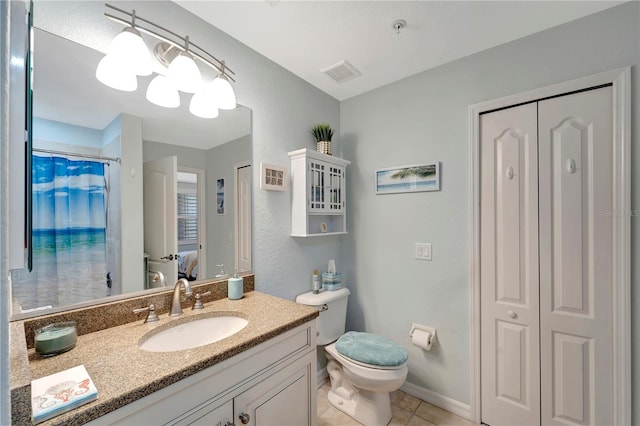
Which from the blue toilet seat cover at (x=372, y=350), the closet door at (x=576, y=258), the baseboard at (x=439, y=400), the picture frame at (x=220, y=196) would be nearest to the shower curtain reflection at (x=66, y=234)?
the picture frame at (x=220, y=196)

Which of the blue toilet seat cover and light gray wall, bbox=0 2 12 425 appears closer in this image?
light gray wall, bbox=0 2 12 425

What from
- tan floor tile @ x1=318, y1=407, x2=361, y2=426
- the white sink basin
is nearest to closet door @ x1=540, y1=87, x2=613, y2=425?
tan floor tile @ x1=318, y1=407, x2=361, y2=426

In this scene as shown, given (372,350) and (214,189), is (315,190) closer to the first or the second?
(214,189)

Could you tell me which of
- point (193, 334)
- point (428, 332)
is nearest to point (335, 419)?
point (428, 332)

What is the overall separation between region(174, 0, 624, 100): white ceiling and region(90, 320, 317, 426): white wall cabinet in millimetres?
1529

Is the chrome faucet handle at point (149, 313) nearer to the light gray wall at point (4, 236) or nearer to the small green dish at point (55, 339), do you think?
the small green dish at point (55, 339)

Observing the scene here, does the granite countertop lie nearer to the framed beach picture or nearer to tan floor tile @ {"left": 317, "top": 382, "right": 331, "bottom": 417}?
tan floor tile @ {"left": 317, "top": 382, "right": 331, "bottom": 417}

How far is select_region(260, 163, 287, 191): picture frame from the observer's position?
5.49 ft

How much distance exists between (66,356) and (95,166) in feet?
2.30

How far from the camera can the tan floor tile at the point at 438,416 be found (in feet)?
5.55

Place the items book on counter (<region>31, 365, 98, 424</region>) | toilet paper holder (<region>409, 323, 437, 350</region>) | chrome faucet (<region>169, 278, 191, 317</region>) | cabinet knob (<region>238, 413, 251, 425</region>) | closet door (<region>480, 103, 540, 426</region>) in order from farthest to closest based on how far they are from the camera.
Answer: toilet paper holder (<region>409, 323, 437, 350</region>), closet door (<region>480, 103, 540, 426</region>), chrome faucet (<region>169, 278, 191, 317</region>), cabinet knob (<region>238, 413, 251, 425</region>), book on counter (<region>31, 365, 98, 424</region>)

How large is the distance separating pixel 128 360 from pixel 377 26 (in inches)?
72.8

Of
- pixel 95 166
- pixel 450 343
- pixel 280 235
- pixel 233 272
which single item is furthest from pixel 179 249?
pixel 450 343

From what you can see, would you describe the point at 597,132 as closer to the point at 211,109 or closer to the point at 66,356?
the point at 211,109
